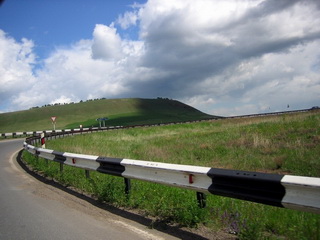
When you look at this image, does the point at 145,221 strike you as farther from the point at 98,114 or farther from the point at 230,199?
the point at 98,114

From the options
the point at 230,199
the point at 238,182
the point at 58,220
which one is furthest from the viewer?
the point at 230,199

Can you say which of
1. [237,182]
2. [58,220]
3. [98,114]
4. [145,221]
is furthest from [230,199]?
[98,114]

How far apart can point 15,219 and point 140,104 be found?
11963cm

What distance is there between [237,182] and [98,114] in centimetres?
10278

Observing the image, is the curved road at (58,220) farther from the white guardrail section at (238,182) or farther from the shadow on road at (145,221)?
the white guardrail section at (238,182)

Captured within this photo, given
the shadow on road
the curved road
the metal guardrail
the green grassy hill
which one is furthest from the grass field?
the green grassy hill

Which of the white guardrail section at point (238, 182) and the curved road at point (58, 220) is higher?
the white guardrail section at point (238, 182)

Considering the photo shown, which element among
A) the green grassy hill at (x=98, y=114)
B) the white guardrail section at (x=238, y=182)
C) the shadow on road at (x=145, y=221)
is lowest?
the shadow on road at (x=145, y=221)

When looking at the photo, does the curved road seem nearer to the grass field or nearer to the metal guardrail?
the grass field

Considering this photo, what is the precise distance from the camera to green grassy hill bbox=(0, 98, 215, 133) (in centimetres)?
8849

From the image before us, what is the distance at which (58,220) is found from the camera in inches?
229

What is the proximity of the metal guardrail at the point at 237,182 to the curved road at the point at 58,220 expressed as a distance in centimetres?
90

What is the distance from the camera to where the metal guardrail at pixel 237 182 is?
3.76m

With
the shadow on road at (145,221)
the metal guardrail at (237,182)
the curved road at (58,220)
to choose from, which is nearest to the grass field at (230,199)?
the shadow on road at (145,221)
